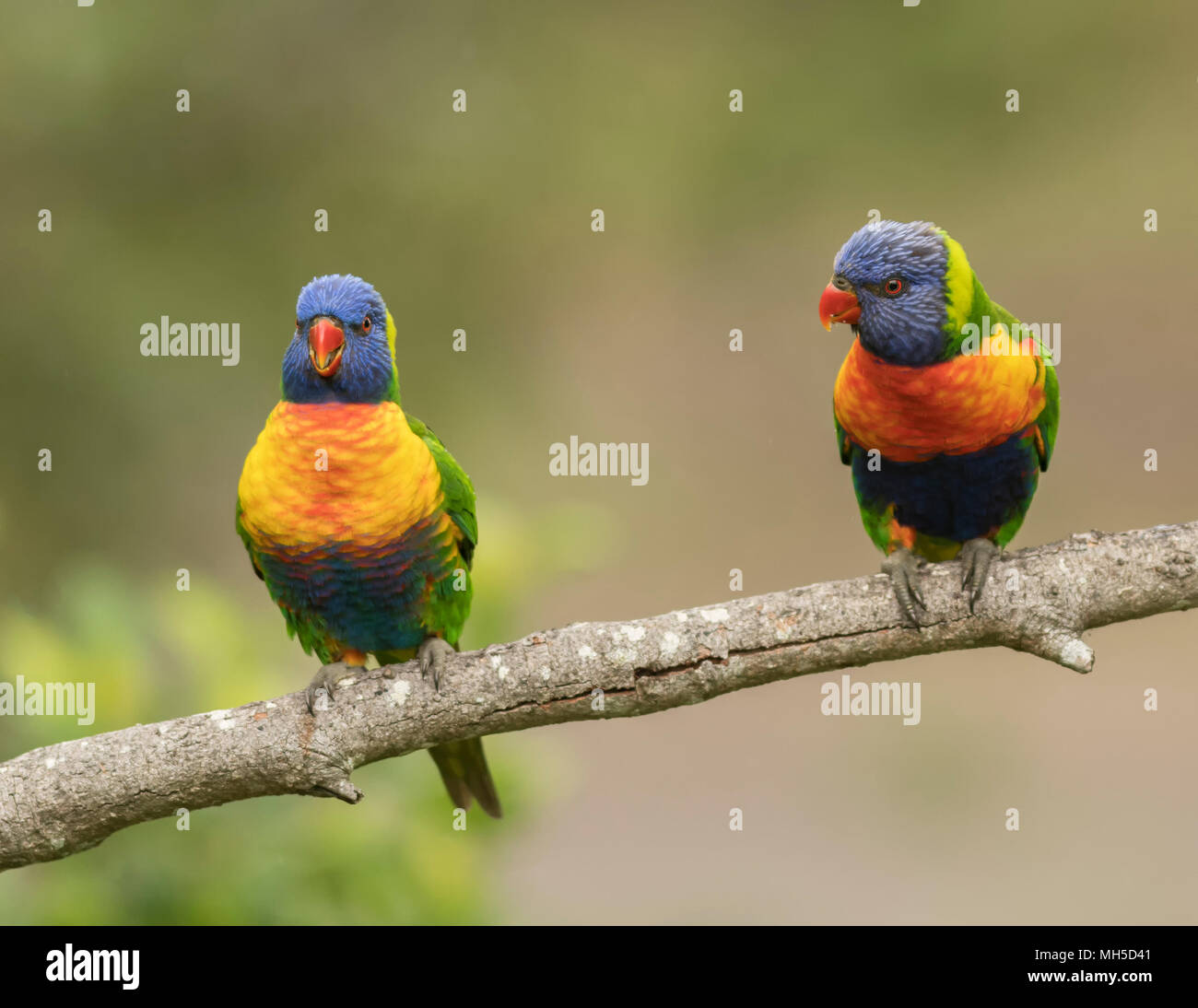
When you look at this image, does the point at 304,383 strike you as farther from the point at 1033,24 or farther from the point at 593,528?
the point at 1033,24

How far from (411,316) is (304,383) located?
2120mm

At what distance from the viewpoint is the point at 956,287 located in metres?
2.31

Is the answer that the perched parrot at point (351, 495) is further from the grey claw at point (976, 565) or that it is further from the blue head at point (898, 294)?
the grey claw at point (976, 565)

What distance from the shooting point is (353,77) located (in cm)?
451

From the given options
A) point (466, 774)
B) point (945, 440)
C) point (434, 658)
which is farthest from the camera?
point (466, 774)

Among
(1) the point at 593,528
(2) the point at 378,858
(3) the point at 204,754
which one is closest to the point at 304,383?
(3) the point at 204,754

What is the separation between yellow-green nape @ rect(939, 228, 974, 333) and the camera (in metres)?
2.29

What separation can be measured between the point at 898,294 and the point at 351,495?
119 cm

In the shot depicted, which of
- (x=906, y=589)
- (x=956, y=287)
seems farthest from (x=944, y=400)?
(x=906, y=589)

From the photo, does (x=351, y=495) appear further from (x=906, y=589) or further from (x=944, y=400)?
(x=944, y=400)

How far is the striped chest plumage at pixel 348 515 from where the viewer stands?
7.42ft

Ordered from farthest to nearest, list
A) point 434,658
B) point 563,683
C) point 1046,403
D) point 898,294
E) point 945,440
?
point 1046,403
point 945,440
point 898,294
point 434,658
point 563,683

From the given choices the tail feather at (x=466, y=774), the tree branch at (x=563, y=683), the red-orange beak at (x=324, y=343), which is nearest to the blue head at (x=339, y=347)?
the red-orange beak at (x=324, y=343)

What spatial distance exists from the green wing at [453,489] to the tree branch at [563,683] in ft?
1.48
